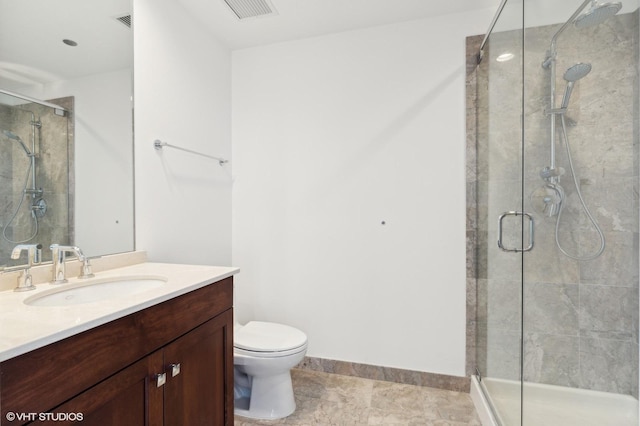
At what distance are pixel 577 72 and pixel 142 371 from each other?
2.12 metres

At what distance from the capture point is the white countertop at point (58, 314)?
2.12ft

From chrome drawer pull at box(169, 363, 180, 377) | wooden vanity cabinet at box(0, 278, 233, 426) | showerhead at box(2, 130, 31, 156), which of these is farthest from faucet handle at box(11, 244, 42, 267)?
chrome drawer pull at box(169, 363, 180, 377)

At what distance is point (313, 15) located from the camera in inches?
76.2

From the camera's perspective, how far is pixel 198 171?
200cm

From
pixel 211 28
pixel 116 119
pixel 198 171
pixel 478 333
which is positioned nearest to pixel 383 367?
pixel 478 333

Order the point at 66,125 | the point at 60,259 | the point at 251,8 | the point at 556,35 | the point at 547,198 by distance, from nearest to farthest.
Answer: the point at 60,259 < the point at 66,125 < the point at 556,35 < the point at 547,198 < the point at 251,8

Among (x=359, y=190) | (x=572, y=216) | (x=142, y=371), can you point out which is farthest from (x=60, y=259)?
(x=572, y=216)

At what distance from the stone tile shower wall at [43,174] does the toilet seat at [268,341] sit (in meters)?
0.95

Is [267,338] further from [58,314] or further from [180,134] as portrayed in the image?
[180,134]

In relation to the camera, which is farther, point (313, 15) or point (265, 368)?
point (313, 15)

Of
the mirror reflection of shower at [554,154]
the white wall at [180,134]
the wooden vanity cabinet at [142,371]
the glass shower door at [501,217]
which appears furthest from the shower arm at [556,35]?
the white wall at [180,134]

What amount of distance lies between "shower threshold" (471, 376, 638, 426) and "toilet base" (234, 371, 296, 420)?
1.05 meters

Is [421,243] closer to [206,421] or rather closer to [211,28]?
[206,421]

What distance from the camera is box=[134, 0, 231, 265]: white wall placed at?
1.61 metres
